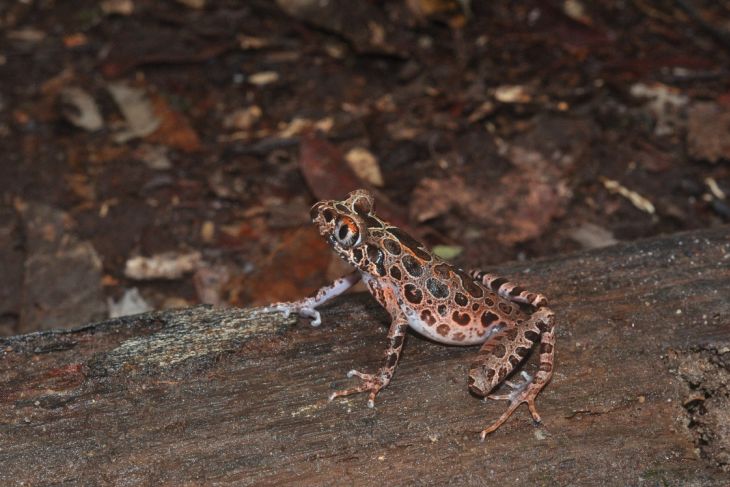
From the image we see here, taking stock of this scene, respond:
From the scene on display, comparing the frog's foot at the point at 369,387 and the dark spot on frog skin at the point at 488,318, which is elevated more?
the dark spot on frog skin at the point at 488,318

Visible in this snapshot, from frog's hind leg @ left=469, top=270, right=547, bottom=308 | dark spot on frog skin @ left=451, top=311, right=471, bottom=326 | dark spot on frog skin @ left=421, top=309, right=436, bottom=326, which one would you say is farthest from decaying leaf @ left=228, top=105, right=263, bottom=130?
dark spot on frog skin @ left=451, top=311, right=471, bottom=326

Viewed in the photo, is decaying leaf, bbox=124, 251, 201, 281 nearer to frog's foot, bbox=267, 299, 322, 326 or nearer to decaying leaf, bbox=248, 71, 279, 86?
frog's foot, bbox=267, 299, 322, 326

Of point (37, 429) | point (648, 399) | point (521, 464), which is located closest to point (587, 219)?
point (648, 399)

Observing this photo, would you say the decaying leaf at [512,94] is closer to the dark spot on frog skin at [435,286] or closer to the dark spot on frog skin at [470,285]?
the dark spot on frog skin at [470,285]

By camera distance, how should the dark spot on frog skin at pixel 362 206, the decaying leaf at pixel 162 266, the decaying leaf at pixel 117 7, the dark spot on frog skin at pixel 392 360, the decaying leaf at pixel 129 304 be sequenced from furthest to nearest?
the decaying leaf at pixel 117 7, the decaying leaf at pixel 162 266, the decaying leaf at pixel 129 304, the dark spot on frog skin at pixel 362 206, the dark spot on frog skin at pixel 392 360

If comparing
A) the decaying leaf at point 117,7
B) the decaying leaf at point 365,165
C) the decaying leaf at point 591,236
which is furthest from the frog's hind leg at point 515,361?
the decaying leaf at point 117,7

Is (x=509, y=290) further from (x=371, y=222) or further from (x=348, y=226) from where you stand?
(x=348, y=226)

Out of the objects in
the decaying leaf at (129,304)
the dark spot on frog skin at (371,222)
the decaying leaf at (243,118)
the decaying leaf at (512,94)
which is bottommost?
the decaying leaf at (129,304)
